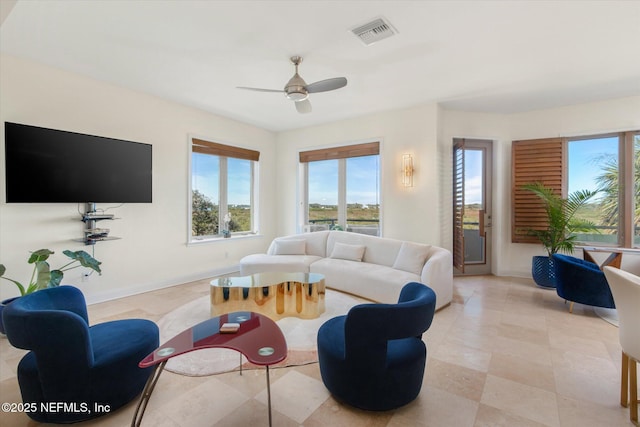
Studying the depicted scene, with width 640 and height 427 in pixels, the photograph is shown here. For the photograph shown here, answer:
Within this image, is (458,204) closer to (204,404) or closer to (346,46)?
(346,46)

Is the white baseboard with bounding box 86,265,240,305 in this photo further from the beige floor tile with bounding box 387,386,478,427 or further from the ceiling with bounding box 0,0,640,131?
the beige floor tile with bounding box 387,386,478,427

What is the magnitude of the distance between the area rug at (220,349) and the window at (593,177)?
11.6 ft

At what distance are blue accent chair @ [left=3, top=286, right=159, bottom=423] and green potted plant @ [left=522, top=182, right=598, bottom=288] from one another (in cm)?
518

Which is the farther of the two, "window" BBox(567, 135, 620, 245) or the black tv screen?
"window" BBox(567, 135, 620, 245)

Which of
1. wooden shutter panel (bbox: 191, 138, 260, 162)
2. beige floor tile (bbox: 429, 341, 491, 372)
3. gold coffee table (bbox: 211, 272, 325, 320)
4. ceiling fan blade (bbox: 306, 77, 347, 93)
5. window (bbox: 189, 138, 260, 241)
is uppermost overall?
ceiling fan blade (bbox: 306, 77, 347, 93)

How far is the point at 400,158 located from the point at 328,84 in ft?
7.72

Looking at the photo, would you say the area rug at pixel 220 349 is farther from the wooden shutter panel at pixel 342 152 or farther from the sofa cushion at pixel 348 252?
the wooden shutter panel at pixel 342 152

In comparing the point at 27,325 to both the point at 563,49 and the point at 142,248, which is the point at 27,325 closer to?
the point at 142,248

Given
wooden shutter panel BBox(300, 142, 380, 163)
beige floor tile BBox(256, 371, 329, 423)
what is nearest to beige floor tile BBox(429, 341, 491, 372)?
beige floor tile BBox(256, 371, 329, 423)

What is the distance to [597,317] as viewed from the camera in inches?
128

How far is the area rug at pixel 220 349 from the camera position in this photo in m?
2.26

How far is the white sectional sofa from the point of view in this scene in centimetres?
350

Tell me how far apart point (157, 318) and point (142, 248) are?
1.38 m

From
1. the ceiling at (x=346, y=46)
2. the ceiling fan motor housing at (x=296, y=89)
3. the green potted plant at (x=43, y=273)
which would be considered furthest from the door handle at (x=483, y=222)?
the green potted plant at (x=43, y=273)
